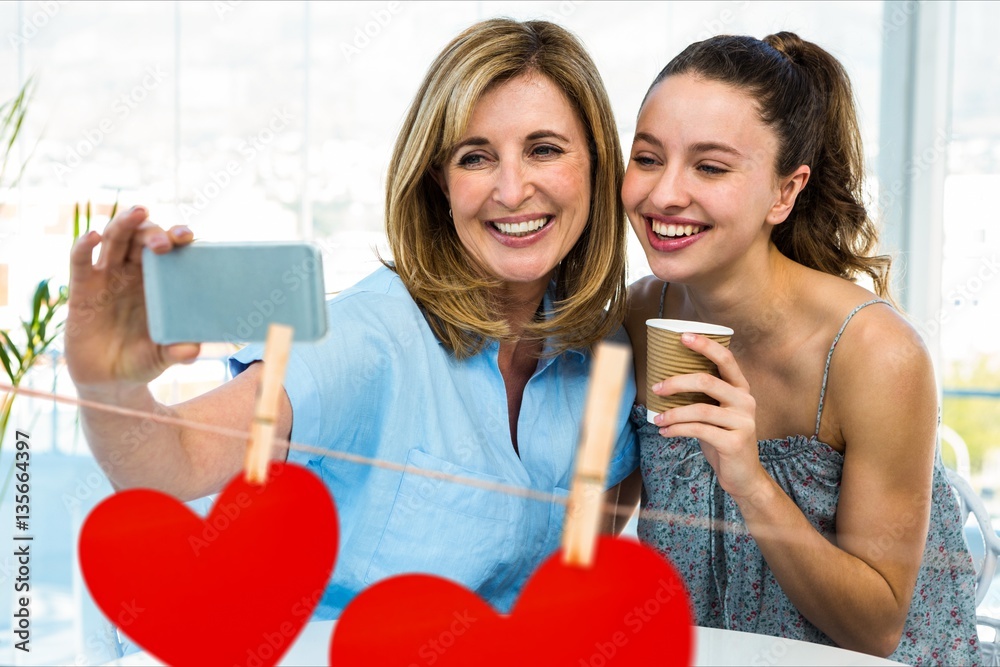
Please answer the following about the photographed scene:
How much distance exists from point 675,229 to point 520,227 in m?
0.21

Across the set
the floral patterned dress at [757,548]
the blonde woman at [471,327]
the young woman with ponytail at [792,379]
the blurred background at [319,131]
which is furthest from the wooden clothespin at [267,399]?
the blurred background at [319,131]

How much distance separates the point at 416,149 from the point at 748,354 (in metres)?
0.60

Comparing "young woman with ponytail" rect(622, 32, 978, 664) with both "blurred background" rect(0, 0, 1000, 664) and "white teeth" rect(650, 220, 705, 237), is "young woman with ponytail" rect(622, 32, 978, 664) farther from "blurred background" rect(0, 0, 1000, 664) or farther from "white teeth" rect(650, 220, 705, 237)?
"blurred background" rect(0, 0, 1000, 664)

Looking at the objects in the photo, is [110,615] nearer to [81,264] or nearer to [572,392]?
[81,264]

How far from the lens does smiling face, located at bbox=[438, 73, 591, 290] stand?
1.22 metres

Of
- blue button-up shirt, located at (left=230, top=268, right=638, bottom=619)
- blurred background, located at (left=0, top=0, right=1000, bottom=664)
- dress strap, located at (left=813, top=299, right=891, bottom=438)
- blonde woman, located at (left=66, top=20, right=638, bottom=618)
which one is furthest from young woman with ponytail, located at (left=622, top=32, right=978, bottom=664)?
blurred background, located at (left=0, top=0, right=1000, bottom=664)

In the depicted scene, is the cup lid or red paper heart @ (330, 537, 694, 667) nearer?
red paper heart @ (330, 537, 694, 667)

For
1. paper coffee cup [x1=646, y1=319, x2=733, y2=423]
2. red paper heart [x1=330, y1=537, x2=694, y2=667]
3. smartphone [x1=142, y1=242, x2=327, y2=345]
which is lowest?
red paper heart [x1=330, y1=537, x2=694, y2=667]

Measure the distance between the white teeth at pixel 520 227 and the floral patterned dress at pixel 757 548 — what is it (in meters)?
0.37

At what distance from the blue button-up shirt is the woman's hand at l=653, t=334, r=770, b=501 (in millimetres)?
292

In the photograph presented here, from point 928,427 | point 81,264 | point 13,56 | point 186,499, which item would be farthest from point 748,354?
point 13,56

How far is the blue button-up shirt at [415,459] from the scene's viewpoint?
118 centimetres

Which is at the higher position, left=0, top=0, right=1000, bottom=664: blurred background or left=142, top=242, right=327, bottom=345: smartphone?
left=0, top=0, right=1000, bottom=664: blurred background

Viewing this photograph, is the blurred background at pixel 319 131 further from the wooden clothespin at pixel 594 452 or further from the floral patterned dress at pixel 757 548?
the wooden clothespin at pixel 594 452
